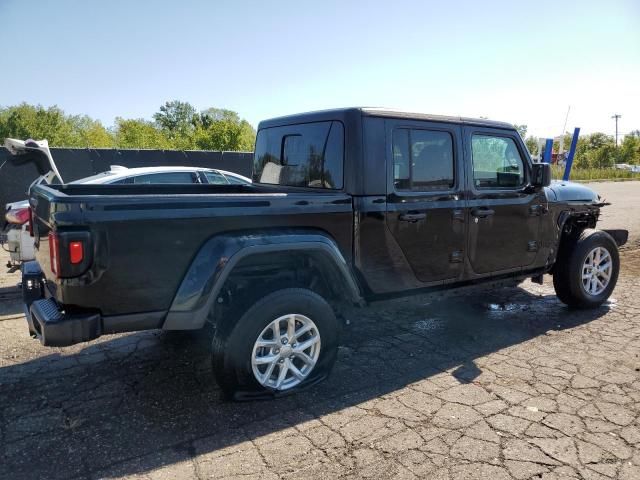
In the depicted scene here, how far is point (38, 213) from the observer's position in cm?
316

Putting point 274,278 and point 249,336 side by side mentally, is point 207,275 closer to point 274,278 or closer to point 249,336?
point 249,336

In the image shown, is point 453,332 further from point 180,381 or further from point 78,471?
point 78,471

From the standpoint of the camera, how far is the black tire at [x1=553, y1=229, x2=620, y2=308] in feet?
16.6

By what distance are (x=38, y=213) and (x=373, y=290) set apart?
7.90 ft

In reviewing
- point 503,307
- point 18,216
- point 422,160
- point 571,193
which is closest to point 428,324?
point 503,307

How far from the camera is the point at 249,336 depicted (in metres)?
3.03

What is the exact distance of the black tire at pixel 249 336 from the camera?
3008 mm

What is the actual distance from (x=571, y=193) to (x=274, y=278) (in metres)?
3.57

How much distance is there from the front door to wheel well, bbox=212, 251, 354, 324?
1451mm

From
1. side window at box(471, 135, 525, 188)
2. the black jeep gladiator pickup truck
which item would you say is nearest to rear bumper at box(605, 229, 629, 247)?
the black jeep gladiator pickup truck

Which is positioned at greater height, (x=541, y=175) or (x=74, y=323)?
(x=541, y=175)

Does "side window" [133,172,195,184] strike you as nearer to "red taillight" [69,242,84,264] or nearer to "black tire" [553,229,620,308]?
"red taillight" [69,242,84,264]

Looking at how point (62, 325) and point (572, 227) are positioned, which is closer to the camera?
point (62, 325)

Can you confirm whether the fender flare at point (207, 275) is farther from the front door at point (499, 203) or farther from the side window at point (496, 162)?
the side window at point (496, 162)
